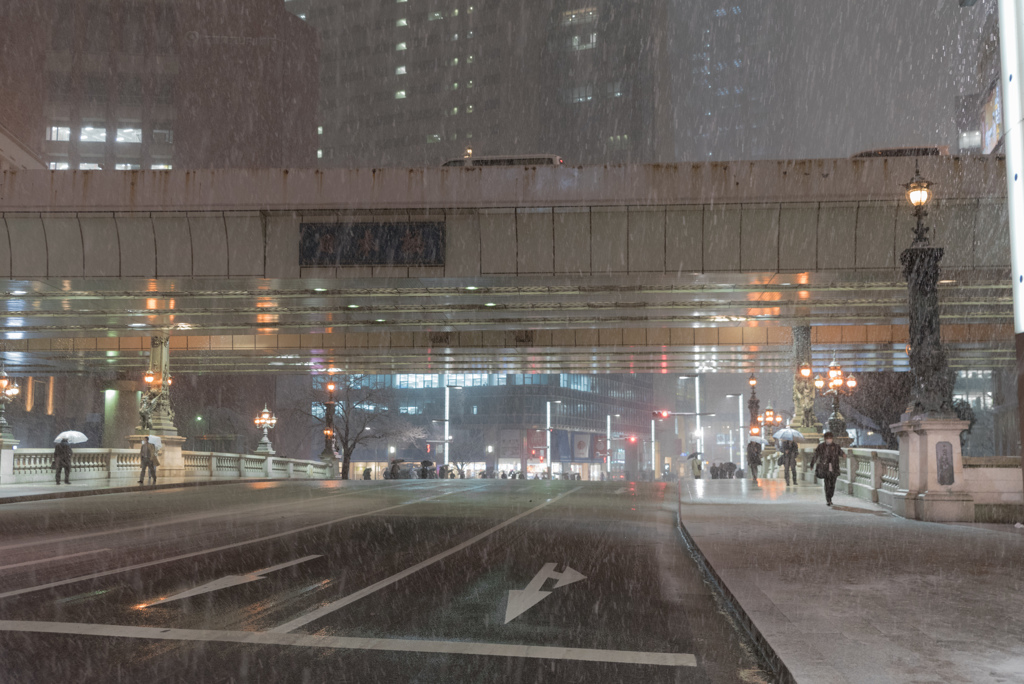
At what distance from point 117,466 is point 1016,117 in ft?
128

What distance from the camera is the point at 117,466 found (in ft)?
123

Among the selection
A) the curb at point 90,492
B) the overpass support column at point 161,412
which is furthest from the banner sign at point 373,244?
the overpass support column at point 161,412

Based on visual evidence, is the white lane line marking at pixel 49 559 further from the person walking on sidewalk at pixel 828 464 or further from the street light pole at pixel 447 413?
the street light pole at pixel 447 413

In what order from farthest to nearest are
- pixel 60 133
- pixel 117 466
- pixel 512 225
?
1. pixel 60 133
2. pixel 117 466
3. pixel 512 225

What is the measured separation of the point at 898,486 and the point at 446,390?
9453 cm

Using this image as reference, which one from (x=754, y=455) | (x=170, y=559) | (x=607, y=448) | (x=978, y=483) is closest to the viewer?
(x=170, y=559)

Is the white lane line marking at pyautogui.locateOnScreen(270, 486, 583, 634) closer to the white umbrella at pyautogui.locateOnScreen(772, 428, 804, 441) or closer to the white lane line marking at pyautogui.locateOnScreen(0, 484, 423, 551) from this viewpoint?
the white lane line marking at pyautogui.locateOnScreen(0, 484, 423, 551)

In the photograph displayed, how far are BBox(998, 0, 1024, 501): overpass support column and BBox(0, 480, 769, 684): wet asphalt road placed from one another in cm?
365

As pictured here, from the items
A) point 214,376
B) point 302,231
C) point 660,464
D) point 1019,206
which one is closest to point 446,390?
point 214,376

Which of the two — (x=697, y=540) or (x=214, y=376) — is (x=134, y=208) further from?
(x=214, y=376)

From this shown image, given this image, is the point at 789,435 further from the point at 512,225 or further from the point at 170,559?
the point at 170,559

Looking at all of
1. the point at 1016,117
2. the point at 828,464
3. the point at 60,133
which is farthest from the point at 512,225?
the point at 60,133

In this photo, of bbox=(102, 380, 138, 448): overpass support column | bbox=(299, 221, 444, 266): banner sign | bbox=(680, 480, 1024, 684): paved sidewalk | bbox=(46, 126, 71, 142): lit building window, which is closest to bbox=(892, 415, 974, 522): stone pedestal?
bbox=(680, 480, 1024, 684): paved sidewalk

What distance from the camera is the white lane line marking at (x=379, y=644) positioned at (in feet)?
22.1
